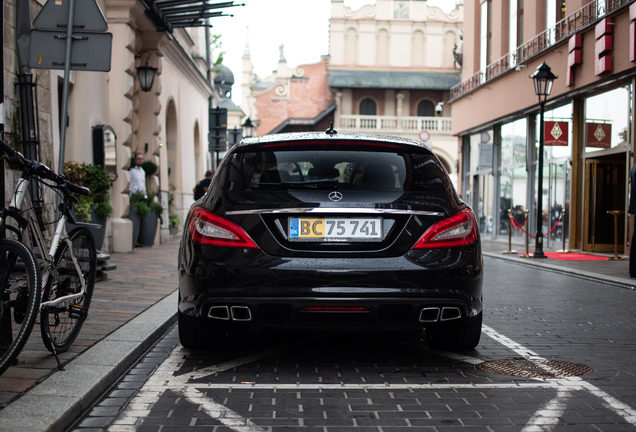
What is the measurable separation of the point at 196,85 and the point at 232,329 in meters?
20.1

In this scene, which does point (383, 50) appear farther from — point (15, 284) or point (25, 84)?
point (15, 284)

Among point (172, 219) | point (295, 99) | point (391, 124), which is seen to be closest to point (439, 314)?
point (172, 219)

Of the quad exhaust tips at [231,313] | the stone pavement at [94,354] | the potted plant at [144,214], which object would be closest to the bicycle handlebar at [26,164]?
the stone pavement at [94,354]

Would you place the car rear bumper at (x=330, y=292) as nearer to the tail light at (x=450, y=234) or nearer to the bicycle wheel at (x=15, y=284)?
the tail light at (x=450, y=234)

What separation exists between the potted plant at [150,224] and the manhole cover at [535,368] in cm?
1193

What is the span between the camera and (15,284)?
371 cm

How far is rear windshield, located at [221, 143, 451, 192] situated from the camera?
4367 millimetres

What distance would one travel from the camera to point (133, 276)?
30.1ft

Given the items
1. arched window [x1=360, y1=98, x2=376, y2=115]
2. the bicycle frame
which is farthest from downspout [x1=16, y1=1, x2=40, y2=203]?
arched window [x1=360, y1=98, x2=376, y2=115]

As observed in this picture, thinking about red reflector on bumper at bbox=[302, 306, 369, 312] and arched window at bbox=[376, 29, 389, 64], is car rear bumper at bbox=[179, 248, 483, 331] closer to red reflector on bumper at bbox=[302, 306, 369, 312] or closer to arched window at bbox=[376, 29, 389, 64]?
red reflector on bumper at bbox=[302, 306, 369, 312]

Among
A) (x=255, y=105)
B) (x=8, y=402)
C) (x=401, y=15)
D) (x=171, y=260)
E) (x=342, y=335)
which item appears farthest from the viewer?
(x=255, y=105)

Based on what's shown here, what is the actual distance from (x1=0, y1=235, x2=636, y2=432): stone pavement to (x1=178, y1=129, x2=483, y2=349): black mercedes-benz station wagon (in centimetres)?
64

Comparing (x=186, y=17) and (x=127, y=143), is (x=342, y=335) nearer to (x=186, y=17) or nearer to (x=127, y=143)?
(x=127, y=143)

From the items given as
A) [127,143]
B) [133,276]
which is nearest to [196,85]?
[127,143]
